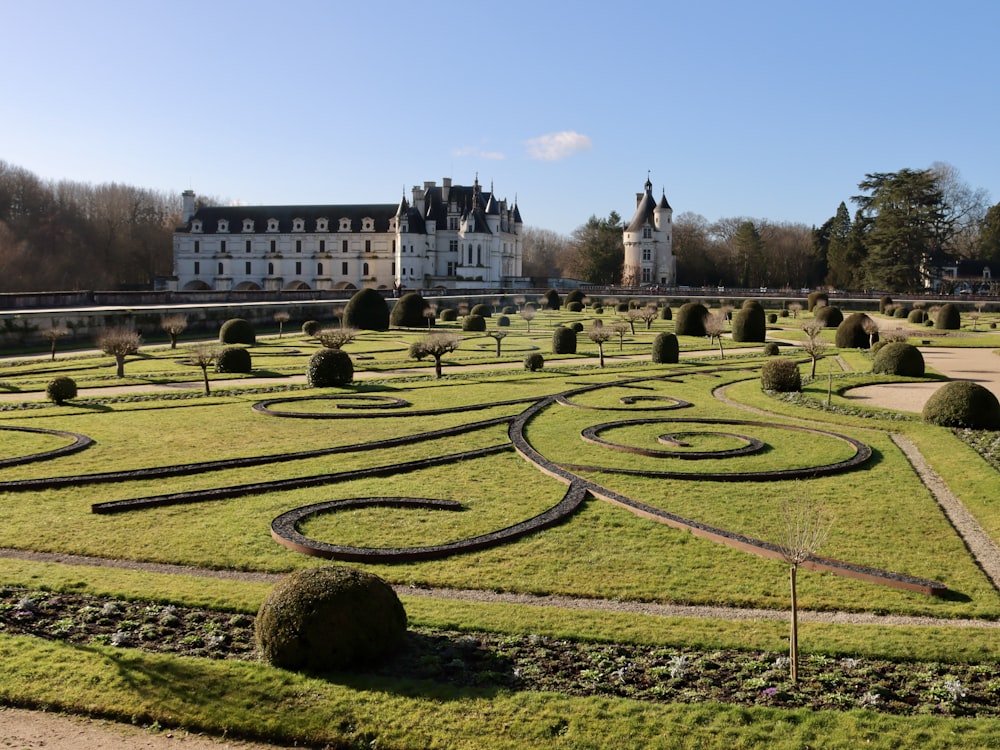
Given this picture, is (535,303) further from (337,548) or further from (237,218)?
(337,548)

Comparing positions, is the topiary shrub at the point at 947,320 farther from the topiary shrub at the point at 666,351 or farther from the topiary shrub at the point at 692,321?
the topiary shrub at the point at 666,351

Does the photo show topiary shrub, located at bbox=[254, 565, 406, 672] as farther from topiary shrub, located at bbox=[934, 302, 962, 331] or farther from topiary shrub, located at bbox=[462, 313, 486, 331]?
topiary shrub, located at bbox=[934, 302, 962, 331]

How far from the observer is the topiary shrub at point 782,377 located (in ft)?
73.8

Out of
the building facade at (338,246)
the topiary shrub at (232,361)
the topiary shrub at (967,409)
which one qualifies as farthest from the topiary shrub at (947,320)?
the building facade at (338,246)

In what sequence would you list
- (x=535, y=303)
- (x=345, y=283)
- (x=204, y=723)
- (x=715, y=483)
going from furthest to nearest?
(x=345, y=283) → (x=535, y=303) → (x=715, y=483) → (x=204, y=723)

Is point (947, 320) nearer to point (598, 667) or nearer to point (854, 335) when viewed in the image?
point (854, 335)

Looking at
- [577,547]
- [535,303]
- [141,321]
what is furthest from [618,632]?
[535,303]

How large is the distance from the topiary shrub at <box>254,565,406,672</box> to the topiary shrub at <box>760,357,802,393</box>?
16.7 metres

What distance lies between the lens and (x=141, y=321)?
Answer: 36281 millimetres

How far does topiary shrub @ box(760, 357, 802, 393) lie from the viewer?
2250cm

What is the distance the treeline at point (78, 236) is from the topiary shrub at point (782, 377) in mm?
59048

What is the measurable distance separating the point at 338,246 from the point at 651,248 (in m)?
30.4

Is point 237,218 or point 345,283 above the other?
point 237,218

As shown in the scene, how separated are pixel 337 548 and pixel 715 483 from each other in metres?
5.80
